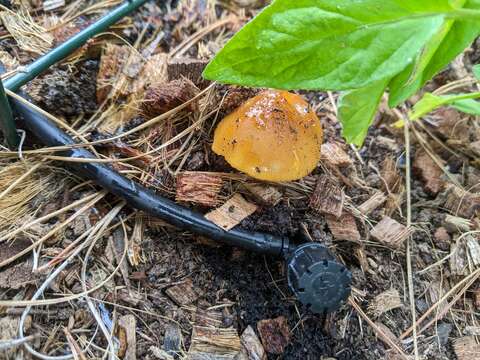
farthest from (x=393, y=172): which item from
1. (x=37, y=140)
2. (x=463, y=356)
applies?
(x=37, y=140)

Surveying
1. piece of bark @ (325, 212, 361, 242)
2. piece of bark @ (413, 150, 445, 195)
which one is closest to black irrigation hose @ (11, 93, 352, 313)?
piece of bark @ (325, 212, 361, 242)

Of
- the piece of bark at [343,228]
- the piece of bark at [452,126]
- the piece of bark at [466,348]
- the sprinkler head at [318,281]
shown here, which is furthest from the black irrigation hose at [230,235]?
the piece of bark at [452,126]

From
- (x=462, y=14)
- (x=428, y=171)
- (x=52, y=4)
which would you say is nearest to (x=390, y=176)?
(x=428, y=171)

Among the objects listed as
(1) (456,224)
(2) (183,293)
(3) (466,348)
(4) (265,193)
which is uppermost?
(4) (265,193)

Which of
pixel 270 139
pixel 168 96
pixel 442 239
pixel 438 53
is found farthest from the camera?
pixel 442 239

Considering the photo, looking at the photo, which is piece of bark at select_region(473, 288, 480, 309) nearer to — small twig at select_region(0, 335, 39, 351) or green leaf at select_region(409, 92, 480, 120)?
green leaf at select_region(409, 92, 480, 120)

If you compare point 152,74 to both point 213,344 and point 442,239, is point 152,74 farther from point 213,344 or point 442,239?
point 442,239
